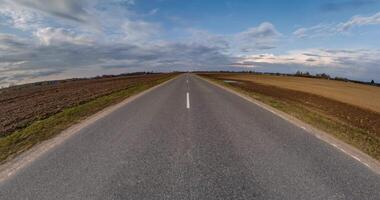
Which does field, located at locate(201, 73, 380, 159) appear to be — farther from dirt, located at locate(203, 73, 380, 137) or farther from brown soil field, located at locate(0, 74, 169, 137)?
brown soil field, located at locate(0, 74, 169, 137)

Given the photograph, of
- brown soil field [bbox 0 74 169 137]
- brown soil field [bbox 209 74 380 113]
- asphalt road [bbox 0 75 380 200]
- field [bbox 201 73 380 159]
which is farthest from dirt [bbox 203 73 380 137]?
brown soil field [bbox 0 74 169 137]

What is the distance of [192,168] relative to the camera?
4965 millimetres

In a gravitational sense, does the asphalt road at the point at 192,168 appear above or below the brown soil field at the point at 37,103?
above

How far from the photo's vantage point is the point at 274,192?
406 centimetres

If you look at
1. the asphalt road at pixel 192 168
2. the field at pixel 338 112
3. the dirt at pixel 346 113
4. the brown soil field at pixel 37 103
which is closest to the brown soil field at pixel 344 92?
the field at pixel 338 112

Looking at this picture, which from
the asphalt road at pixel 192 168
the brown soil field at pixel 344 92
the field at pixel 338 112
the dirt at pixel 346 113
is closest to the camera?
the asphalt road at pixel 192 168

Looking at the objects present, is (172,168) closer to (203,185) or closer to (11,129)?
(203,185)

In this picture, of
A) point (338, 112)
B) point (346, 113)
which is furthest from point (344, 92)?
point (338, 112)

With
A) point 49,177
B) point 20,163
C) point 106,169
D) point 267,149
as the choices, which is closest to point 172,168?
point 106,169

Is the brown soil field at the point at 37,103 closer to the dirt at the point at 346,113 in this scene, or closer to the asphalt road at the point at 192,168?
the asphalt road at the point at 192,168

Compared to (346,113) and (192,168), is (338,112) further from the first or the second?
(192,168)

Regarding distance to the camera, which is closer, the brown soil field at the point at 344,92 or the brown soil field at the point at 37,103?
the brown soil field at the point at 37,103

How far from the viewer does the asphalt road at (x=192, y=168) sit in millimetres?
4051

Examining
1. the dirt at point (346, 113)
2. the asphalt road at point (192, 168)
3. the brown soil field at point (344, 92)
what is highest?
the asphalt road at point (192, 168)
